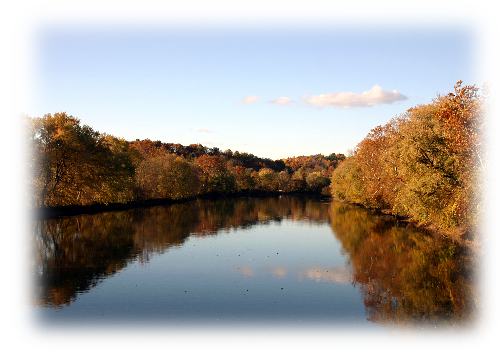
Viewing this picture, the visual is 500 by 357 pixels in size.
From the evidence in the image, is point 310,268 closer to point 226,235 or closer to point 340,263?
point 340,263

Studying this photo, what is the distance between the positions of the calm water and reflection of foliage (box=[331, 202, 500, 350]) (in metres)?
0.07

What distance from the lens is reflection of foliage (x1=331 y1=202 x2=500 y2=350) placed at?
13406 mm

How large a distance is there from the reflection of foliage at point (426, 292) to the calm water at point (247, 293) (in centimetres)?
7

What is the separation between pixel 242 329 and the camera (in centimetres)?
1391

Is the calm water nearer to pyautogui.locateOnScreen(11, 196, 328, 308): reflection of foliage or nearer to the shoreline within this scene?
pyautogui.locateOnScreen(11, 196, 328, 308): reflection of foliage

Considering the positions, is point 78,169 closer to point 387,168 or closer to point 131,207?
point 131,207

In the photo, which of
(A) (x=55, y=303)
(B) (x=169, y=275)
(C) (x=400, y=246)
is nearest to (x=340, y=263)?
(C) (x=400, y=246)

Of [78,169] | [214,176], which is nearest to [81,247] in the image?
[78,169]

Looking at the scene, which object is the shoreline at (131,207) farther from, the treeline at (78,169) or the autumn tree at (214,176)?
the autumn tree at (214,176)

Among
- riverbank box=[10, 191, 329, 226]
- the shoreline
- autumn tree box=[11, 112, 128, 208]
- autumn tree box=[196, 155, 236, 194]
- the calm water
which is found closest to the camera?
the calm water

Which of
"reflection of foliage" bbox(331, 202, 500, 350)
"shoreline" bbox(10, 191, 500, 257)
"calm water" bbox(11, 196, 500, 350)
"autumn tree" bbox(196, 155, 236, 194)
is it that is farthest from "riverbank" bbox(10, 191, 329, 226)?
"reflection of foliage" bbox(331, 202, 500, 350)

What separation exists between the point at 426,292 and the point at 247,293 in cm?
957

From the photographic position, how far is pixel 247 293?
60.1 feet

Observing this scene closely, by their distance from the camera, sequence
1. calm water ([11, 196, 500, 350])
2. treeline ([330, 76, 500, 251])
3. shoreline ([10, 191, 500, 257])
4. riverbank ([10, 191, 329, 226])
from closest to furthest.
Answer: calm water ([11, 196, 500, 350]) < treeline ([330, 76, 500, 251]) < shoreline ([10, 191, 500, 257]) < riverbank ([10, 191, 329, 226])
